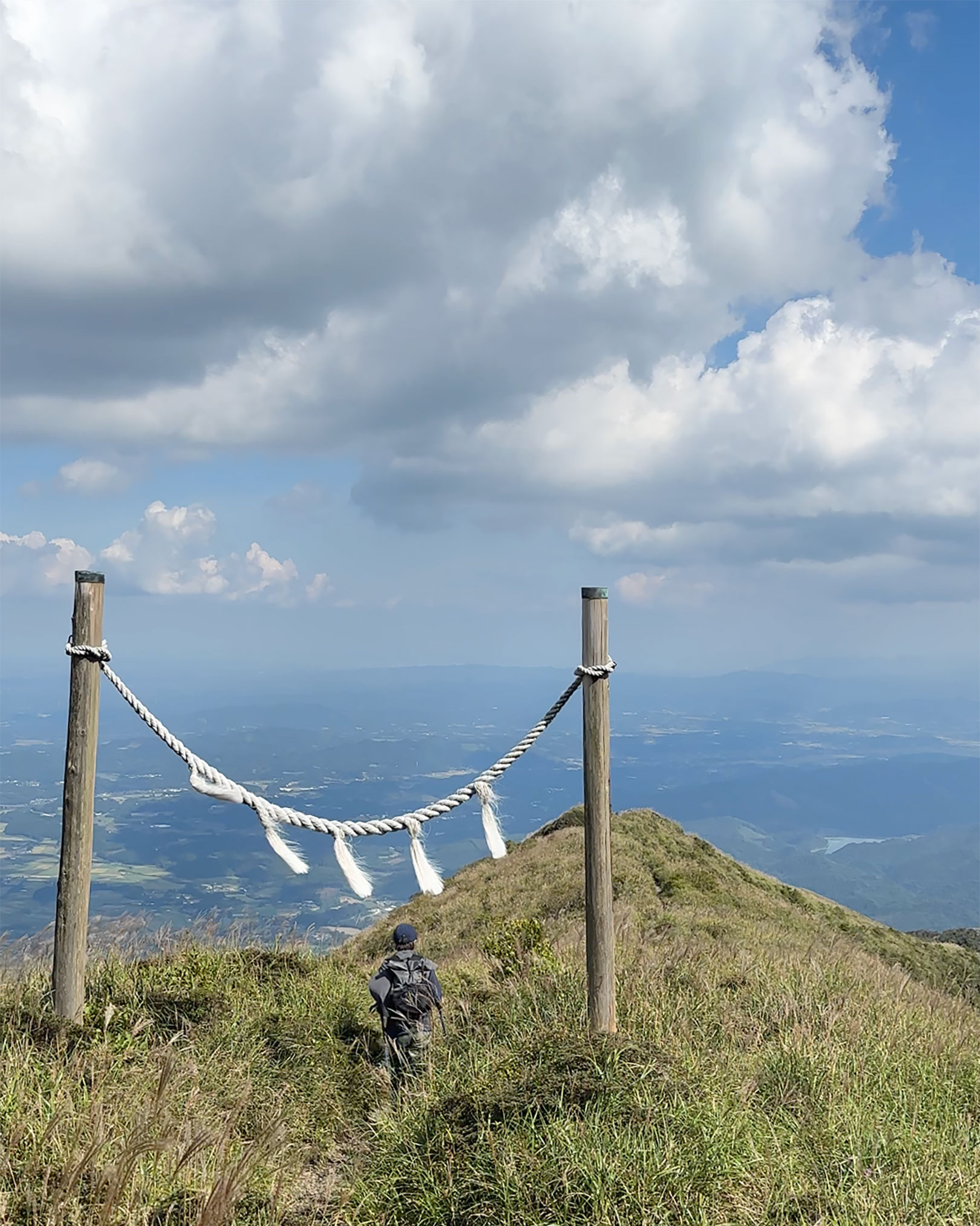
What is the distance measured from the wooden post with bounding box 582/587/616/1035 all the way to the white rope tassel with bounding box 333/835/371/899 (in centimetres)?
149

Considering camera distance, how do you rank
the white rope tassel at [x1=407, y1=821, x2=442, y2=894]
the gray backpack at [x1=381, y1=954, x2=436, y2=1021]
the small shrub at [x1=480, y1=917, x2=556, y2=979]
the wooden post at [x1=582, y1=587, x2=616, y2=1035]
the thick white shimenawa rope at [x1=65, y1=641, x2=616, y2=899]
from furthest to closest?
the small shrub at [x1=480, y1=917, x2=556, y2=979] < the gray backpack at [x1=381, y1=954, x2=436, y2=1021] < the white rope tassel at [x1=407, y1=821, x2=442, y2=894] < the thick white shimenawa rope at [x1=65, y1=641, x2=616, y2=899] < the wooden post at [x1=582, y1=587, x2=616, y2=1035]

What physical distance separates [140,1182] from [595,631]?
12.6ft

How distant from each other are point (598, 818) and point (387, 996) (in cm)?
235

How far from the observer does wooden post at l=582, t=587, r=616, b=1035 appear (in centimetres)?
568

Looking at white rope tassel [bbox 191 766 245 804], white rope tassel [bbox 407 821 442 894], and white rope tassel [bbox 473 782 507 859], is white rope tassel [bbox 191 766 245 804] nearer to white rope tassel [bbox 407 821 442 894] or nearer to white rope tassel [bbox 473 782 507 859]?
white rope tassel [bbox 407 821 442 894]

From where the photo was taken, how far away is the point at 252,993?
24.5 ft

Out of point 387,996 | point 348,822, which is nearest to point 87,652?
point 348,822

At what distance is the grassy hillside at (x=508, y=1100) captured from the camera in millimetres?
3898

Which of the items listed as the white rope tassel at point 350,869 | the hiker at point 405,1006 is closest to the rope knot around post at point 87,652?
the white rope tassel at point 350,869

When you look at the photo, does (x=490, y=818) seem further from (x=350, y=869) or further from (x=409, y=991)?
(x=409, y=991)

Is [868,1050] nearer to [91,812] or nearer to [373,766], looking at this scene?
[91,812]

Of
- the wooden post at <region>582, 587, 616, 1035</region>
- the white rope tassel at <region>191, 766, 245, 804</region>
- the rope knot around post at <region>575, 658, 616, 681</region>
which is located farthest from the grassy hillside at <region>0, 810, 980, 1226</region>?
the rope knot around post at <region>575, 658, 616, 681</region>

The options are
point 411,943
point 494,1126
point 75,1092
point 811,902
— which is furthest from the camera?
point 811,902

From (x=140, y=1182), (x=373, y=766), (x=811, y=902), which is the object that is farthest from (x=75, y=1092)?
(x=373, y=766)
